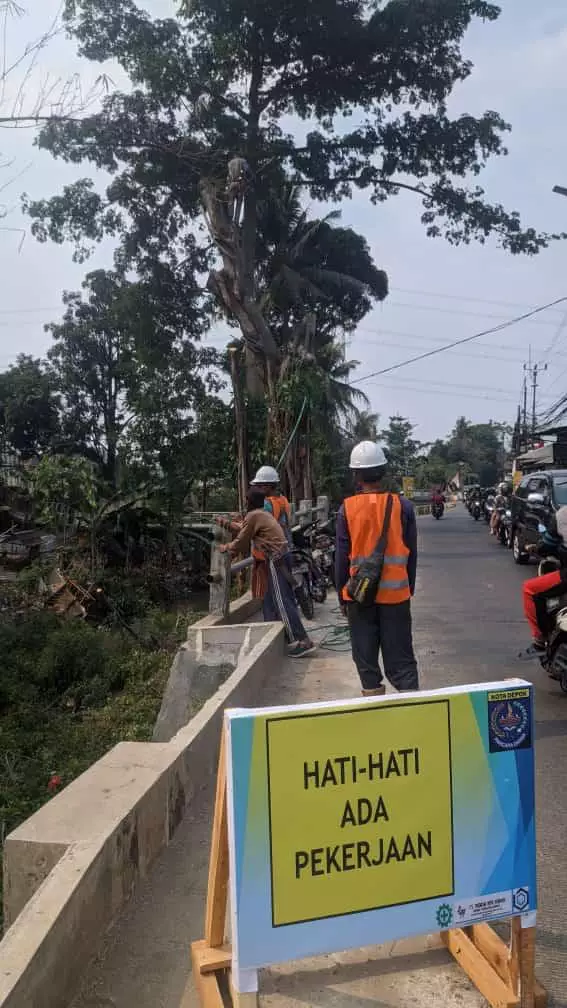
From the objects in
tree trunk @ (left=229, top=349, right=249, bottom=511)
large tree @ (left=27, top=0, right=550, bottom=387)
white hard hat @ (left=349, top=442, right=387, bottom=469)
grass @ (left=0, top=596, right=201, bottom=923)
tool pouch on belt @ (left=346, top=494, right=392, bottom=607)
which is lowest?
grass @ (left=0, top=596, right=201, bottom=923)

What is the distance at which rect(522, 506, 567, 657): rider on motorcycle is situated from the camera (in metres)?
6.23

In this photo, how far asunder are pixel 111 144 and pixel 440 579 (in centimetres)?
1239

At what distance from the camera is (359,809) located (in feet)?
8.46

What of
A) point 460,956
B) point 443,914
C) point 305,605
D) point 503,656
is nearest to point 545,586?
point 503,656

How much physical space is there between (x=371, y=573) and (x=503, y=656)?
374cm

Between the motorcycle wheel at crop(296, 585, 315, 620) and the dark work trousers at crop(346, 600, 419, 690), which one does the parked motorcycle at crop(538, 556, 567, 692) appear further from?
the motorcycle wheel at crop(296, 585, 315, 620)

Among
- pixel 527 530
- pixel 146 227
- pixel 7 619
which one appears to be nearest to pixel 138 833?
pixel 7 619

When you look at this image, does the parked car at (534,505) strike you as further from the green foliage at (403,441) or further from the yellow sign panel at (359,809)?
the green foliage at (403,441)

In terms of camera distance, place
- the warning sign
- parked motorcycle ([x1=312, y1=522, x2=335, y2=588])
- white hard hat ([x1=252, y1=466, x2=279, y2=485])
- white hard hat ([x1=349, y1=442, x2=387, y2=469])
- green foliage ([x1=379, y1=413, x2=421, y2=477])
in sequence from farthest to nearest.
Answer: green foliage ([x1=379, y1=413, x2=421, y2=477])
parked motorcycle ([x1=312, y1=522, x2=335, y2=588])
white hard hat ([x1=252, y1=466, x2=279, y2=485])
white hard hat ([x1=349, y1=442, x2=387, y2=469])
the warning sign

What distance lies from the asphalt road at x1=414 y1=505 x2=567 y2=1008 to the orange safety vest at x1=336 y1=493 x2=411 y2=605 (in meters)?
1.29

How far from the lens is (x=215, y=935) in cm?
287

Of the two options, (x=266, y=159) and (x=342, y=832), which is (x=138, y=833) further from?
(x=266, y=159)

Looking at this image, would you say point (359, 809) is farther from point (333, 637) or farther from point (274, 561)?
point (333, 637)

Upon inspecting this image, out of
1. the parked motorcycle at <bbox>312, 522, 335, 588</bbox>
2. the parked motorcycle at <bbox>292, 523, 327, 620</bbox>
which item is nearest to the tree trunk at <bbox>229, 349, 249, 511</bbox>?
the parked motorcycle at <bbox>292, 523, 327, 620</bbox>
